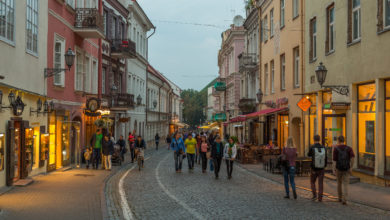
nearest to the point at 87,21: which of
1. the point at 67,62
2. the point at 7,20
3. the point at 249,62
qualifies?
the point at 67,62

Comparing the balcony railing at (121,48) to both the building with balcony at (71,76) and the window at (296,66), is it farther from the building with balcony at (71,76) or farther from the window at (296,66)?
the window at (296,66)

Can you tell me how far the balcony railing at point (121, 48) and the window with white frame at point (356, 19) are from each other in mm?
17970

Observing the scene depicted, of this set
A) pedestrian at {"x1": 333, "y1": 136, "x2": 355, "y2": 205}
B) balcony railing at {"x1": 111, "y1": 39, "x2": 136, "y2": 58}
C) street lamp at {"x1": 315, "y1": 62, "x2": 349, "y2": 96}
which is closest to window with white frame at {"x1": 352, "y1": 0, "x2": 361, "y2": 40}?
street lamp at {"x1": 315, "y1": 62, "x2": 349, "y2": 96}

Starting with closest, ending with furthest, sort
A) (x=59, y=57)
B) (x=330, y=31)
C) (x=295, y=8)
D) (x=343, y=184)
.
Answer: (x=343, y=184) < (x=330, y=31) < (x=59, y=57) < (x=295, y=8)

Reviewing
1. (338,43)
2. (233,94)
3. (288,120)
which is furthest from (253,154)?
(233,94)

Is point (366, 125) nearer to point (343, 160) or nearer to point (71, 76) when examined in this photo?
point (343, 160)

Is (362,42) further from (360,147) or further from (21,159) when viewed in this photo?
(21,159)

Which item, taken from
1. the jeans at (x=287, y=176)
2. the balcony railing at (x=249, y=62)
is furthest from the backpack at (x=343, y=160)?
the balcony railing at (x=249, y=62)

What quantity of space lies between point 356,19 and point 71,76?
12.9 m

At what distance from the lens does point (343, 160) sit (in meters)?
11.1

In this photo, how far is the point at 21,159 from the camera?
1500 centimetres

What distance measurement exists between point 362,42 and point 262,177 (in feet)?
20.2

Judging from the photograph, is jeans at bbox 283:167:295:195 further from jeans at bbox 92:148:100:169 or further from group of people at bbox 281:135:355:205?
jeans at bbox 92:148:100:169

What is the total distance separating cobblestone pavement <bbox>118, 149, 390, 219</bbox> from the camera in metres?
9.52
